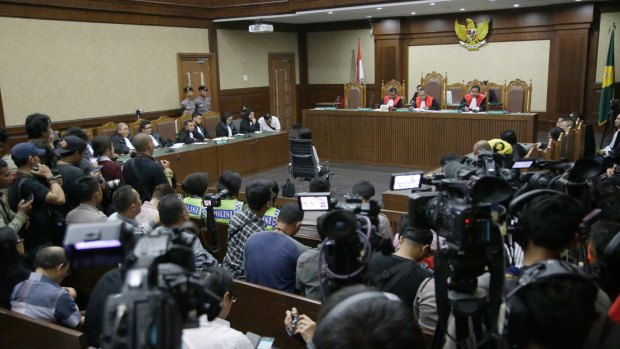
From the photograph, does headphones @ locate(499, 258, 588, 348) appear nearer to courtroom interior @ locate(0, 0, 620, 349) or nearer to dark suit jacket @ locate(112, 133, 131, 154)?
courtroom interior @ locate(0, 0, 620, 349)

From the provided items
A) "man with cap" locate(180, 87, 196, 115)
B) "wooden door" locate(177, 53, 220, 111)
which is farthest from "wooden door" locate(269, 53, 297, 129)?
"man with cap" locate(180, 87, 196, 115)

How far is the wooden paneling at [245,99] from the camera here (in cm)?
1119

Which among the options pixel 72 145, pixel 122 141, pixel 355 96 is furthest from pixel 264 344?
pixel 355 96

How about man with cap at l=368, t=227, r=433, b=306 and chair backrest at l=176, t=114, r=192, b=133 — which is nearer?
man with cap at l=368, t=227, r=433, b=306

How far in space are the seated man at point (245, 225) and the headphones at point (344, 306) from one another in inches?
81.6

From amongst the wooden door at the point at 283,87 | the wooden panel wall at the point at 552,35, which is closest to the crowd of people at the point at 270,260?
the wooden panel wall at the point at 552,35

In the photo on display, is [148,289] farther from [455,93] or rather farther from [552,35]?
[552,35]

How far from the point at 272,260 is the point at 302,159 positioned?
159 inches

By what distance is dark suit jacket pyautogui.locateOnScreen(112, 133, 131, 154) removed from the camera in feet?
22.9

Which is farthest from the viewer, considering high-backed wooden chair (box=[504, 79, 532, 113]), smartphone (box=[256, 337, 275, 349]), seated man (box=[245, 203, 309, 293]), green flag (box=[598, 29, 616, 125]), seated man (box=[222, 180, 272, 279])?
green flag (box=[598, 29, 616, 125])

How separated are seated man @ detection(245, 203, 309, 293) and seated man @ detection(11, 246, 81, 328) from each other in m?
0.90

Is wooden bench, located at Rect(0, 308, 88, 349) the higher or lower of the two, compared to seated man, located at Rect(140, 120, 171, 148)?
lower

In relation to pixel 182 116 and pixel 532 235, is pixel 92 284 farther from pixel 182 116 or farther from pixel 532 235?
pixel 182 116

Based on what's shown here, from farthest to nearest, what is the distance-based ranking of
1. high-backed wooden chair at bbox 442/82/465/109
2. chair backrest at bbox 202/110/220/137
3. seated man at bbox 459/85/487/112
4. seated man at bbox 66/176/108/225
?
high-backed wooden chair at bbox 442/82/465/109 < chair backrest at bbox 202/110/220/137 < seated man at bbox 459/85/487/112 < seated man at bbox 66/176/108/225
